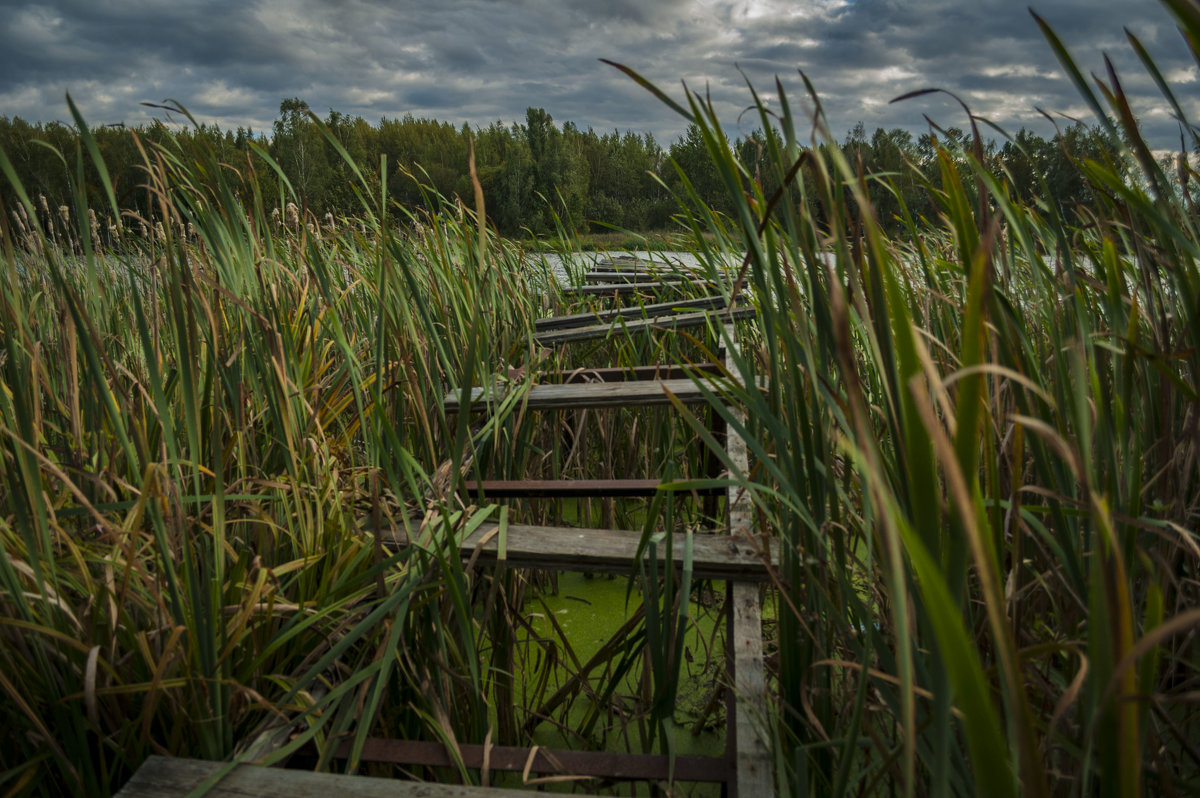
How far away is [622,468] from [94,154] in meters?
1.98

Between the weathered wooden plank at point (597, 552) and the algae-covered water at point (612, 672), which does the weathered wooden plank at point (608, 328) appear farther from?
the weathered wooden plank at point (597, 552)

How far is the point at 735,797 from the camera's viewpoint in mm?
741

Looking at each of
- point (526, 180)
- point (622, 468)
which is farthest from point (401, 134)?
point (622, 468)

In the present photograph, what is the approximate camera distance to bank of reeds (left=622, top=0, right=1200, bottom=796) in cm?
25

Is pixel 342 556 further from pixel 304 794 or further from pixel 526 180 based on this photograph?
pixel 526 180

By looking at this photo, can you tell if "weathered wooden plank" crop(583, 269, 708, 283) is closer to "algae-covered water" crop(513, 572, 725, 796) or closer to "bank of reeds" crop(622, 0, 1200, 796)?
"algae-covered water" crop(513, 572, 725, 796)

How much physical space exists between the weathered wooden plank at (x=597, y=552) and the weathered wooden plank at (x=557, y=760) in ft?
0.89

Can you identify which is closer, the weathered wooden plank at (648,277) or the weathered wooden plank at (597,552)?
the weathered wooden plank at (597,552)

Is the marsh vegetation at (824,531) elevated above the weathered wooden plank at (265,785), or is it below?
above

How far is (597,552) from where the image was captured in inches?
44.3

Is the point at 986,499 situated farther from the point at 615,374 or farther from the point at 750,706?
the point at 615,374

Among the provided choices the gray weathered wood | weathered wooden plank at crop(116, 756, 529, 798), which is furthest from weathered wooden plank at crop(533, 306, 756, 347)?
weathered wooden plank at crop(116, 756, 529, 798)

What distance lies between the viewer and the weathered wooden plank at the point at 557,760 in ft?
2.67

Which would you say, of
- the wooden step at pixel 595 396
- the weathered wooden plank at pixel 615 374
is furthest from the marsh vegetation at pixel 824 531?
the weathered wooden plank at pixel 615 374
